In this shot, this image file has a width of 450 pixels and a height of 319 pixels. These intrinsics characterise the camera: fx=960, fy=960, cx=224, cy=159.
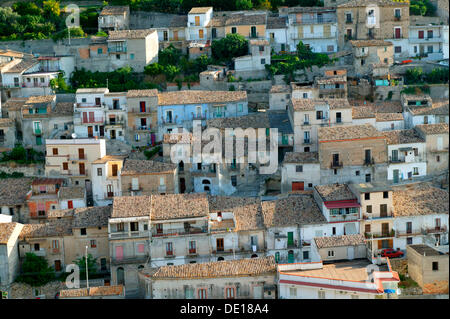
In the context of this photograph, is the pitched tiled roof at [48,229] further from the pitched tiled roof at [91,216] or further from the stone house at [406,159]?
the stone house at [406,159]

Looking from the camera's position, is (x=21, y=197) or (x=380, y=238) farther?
(x=21, y=197)

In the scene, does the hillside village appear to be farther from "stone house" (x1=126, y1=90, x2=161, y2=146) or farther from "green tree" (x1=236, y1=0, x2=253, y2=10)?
"green tree" (x1=236, y1=0, x2=253, y2=10)

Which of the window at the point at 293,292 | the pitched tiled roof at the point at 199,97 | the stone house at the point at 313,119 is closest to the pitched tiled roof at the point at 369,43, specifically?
the stone house at the point at 313,119

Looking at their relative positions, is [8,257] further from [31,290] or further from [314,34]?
[314,34]

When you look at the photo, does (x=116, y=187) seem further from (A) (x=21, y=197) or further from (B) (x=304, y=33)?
(B) (x=304, y=33)

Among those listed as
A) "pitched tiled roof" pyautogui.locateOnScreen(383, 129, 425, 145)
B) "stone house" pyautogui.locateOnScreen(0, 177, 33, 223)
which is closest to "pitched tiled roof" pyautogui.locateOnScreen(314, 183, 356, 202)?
"pitched tiled roof" pyautogui.locateOnScreen(383, 129, 425, 145)

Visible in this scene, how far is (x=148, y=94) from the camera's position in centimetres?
4259

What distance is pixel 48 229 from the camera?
36.8m

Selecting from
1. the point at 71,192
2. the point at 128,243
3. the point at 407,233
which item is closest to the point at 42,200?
the point at 71,192

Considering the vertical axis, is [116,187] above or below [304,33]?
below

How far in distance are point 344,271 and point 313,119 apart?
9727 mm

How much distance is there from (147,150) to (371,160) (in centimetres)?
988

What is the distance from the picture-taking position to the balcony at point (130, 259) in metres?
35.7
